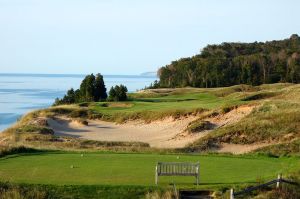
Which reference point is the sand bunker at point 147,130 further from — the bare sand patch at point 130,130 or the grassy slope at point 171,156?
the grassy slope at point 171,156

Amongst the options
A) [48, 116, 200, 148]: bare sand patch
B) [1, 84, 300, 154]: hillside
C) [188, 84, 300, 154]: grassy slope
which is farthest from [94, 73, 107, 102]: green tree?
[188, 84, 300, 154]: grassy slope

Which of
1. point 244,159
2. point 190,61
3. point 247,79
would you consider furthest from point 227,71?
point 244,159

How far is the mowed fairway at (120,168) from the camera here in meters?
17.5

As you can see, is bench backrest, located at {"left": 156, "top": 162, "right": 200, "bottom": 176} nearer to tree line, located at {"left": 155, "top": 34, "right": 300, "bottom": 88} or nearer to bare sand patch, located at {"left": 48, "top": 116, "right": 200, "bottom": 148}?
bare sand patch, located at {"left": 48, "top": 116, "right": 200, "bottom": 148}

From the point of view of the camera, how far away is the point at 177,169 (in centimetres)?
1886

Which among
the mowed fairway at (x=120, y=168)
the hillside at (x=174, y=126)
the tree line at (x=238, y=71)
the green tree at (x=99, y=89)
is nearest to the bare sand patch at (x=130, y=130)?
the hillside at (x=174, y=126)

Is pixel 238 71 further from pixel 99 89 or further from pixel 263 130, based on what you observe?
pixel 263 130

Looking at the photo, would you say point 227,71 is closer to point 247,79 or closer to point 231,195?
point 247,79

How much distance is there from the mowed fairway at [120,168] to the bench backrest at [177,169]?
0.29 meters

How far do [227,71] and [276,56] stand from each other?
9.75 meters

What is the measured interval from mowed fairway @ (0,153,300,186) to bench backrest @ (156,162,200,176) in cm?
29

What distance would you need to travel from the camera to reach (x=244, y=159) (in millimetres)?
23453

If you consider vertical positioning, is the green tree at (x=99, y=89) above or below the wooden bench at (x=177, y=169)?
above

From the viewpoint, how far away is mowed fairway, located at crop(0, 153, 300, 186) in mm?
17516
